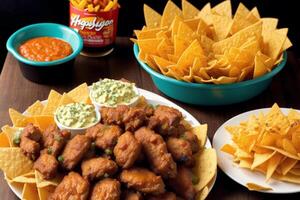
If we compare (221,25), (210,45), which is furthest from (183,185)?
(221,25)

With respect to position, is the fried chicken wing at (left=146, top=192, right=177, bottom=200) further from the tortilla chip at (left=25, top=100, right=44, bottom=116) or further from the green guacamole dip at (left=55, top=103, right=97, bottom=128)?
the tortilla chip at (left=25, top=100, right=44, bottom=116)

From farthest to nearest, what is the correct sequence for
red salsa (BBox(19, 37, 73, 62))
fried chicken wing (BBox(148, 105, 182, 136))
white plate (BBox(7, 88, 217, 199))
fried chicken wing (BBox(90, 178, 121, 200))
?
red salsa (BBox(19, 37, 73, 62)), white plate (BBox(7, 88, 217, 199)), fried chicken wing (BBox(148, 105, 182, 136)), fried chicken wing (BBox(90, 178, 121, 200))

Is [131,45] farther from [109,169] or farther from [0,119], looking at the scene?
[109,169]

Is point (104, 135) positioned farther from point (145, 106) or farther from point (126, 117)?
point (145, 106)

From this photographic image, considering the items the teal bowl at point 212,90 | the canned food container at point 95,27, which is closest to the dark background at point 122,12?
the canned food container at point 95,27

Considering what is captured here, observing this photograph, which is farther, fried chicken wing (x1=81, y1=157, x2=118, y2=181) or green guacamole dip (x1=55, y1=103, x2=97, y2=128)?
green guacamole dip (x1=55, y1=103, x2=97, y2=128)

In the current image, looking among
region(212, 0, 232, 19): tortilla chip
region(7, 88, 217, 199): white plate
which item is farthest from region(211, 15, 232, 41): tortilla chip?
region(7, 88, 217, 199): white plate
